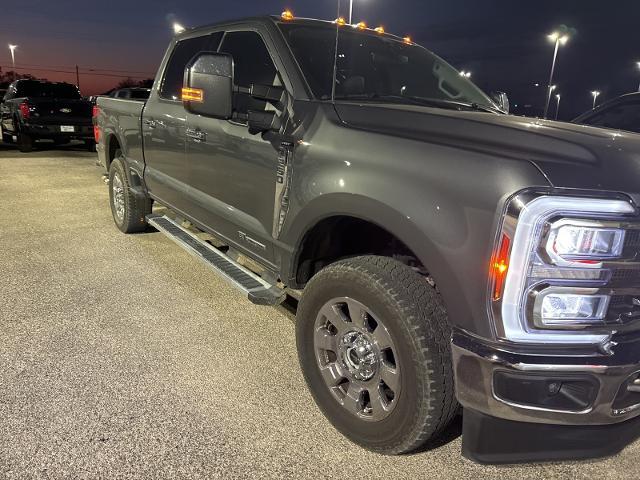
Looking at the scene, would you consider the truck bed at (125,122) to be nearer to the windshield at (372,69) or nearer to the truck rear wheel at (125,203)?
the truck rear wheel at (125,203)

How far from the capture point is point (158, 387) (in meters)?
3.00

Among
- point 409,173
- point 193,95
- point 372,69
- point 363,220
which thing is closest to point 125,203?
point 193,95

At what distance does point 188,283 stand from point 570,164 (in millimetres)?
3468

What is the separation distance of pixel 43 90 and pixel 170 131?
12.5 meters

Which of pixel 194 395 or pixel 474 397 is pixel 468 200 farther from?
pixel 194 395

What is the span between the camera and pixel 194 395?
2.95 metres

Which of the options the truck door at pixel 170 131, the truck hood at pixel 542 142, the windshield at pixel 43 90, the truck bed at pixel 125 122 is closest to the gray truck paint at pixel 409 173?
the truck hood at pixel 542 142

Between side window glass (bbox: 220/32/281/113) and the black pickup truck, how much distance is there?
11.4 meters

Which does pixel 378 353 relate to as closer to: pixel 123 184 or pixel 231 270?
pixel 231 270

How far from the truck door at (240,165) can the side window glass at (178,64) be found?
0.57 meters

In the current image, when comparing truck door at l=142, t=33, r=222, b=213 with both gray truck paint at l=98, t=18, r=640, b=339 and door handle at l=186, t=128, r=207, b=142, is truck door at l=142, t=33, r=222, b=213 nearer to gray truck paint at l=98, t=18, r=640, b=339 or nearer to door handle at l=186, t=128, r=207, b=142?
door handle at l=186, t=128, r=207, b=142

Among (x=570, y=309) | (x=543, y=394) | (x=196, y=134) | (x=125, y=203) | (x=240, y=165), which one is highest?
(x=196, y=134)

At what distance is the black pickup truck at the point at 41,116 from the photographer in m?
13.3

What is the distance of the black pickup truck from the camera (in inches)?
523
